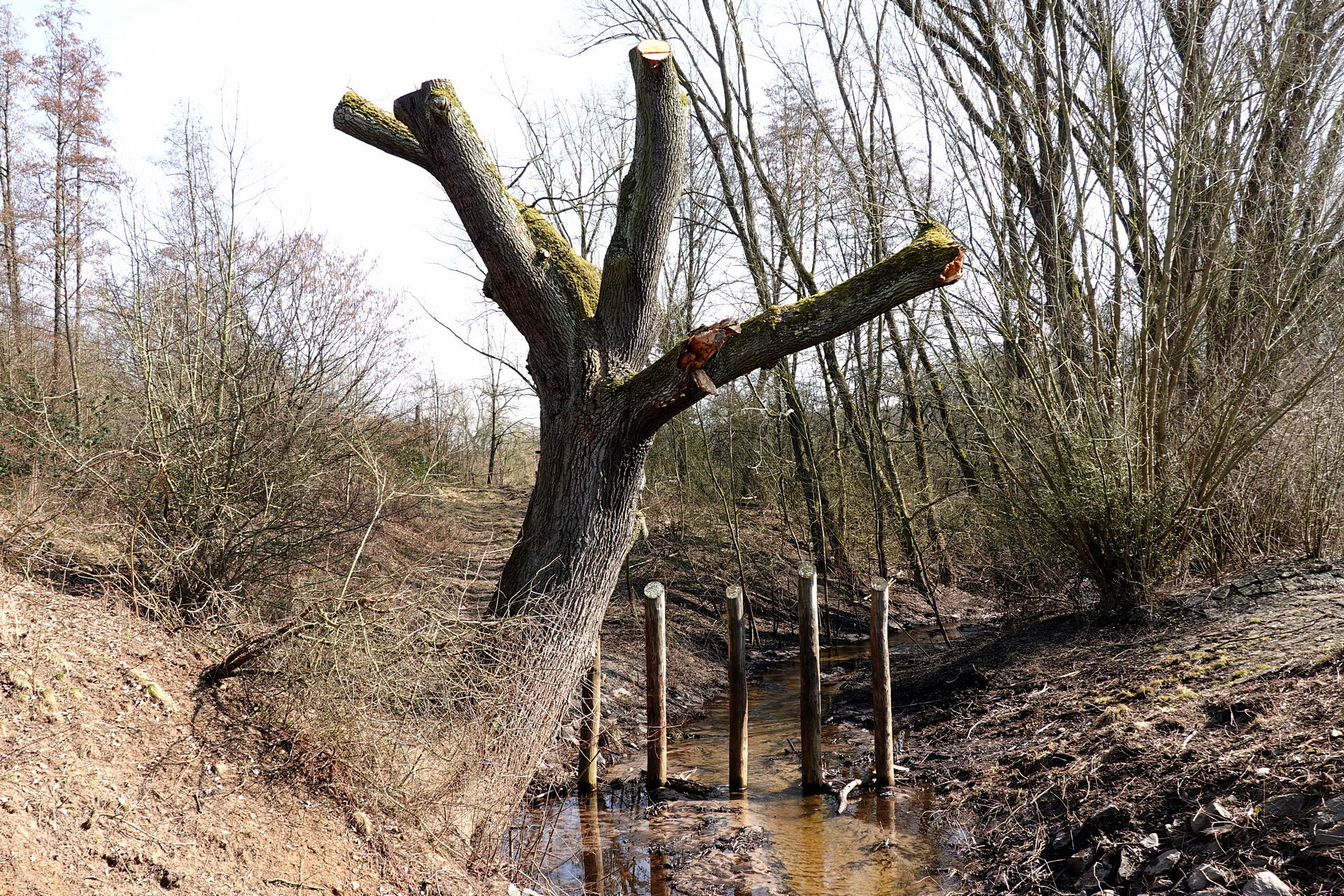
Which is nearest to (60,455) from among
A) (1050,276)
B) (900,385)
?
(1050,276)

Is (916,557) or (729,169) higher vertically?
(729,169)

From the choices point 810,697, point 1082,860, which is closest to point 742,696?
point 810,697

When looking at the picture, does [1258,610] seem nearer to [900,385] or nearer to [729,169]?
[900,385]

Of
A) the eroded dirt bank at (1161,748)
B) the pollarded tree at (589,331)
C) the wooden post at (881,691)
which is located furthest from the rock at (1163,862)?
the pollarded tree at (589,331)

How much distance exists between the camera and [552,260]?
6.77 m

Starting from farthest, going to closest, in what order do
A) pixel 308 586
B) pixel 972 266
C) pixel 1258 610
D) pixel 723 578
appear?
1. pixel 723 578
2. pixel 972 266
3. pixel 1258 610
4. pixel 308 586

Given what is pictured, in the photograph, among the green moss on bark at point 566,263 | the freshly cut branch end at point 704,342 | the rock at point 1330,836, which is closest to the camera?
the rock at point 1330,836

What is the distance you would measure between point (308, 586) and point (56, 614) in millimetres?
1407

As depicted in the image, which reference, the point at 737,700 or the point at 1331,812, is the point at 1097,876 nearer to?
the point at 1331,812

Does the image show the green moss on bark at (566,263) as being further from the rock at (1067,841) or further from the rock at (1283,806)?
the rock at (1283,806)

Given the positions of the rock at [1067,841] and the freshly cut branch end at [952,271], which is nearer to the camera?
the rock at [1067,841]

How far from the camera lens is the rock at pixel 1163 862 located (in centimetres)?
469

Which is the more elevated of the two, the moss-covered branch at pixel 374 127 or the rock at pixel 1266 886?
the moss-covered branch at pixel 374 127

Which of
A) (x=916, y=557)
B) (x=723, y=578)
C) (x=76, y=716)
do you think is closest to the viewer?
(x=76, y=716)
